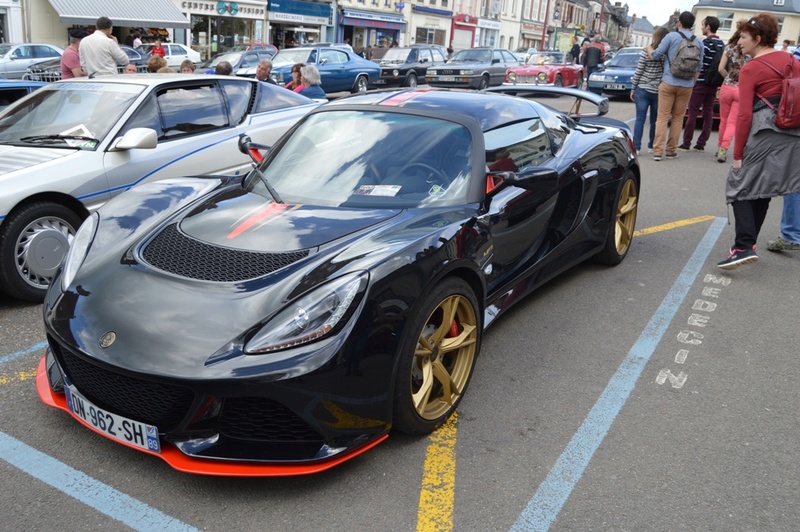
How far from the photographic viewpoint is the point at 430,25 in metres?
51.5

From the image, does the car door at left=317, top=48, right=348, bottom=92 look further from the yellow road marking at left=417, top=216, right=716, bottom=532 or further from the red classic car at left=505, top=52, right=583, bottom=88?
the yellow road marking at left=417, top=216, right=716, bottom=532

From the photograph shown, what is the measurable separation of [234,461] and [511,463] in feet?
3.71

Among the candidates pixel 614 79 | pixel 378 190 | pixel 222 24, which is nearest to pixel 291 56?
pixel 614 79

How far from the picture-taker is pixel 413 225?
3098 millimetres

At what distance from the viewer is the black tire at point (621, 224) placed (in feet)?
17.2

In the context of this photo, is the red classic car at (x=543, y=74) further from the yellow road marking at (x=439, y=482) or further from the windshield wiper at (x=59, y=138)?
the yellow road marking at (x=439, y=482)

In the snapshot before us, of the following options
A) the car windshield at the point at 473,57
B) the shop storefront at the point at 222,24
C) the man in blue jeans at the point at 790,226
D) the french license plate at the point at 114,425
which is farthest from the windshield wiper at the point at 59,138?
the shop storefront at the point at 222,24

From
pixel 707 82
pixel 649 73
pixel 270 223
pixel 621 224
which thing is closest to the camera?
pixel 270 223

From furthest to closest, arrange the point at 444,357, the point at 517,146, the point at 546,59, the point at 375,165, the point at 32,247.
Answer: the point at 546,59
the point at 32,247
the point at 517,146
the point at 375,165
the point at 444,357

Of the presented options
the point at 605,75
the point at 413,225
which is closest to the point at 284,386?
the point at 413,225

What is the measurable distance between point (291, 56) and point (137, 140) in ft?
52.2

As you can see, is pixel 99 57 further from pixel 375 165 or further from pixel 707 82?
pixel 707 82

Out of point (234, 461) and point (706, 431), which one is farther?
point (706, 431)

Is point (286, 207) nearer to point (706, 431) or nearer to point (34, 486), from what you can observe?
point (34, 486)
